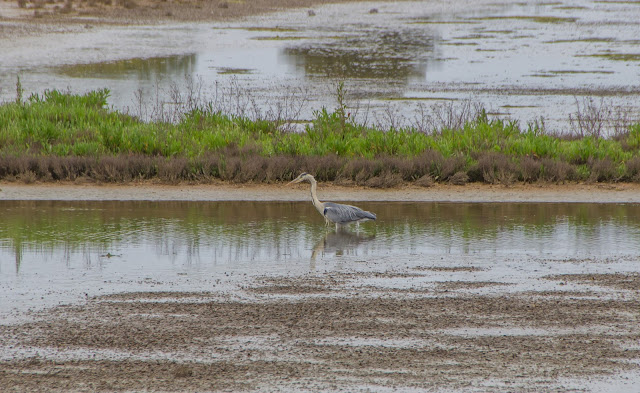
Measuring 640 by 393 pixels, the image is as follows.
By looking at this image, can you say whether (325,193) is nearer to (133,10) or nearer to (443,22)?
(443,22)

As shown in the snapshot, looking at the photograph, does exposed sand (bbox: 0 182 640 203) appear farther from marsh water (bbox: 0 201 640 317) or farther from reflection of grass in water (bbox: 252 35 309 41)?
reflection of grass in water (bbox: 252 35 309 41)

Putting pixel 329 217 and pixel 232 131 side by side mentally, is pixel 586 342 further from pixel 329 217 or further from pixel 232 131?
pixel 232 131

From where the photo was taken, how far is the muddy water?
2358cm

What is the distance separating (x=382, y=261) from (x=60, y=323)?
3.64m

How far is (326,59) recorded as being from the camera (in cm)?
3281

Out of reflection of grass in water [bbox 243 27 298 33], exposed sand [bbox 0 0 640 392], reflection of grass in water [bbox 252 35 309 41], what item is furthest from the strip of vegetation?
reflection of grass in water [bbox 243 27 298 33]

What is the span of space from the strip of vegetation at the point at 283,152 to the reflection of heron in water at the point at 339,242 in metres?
2.98

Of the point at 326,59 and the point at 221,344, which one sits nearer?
the point at 221,344

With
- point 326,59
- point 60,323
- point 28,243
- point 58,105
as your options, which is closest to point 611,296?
point 60,323

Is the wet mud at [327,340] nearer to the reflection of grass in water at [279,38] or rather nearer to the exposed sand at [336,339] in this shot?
the exposed sand at [336,339]

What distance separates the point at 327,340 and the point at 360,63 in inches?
1015

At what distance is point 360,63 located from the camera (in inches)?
1254

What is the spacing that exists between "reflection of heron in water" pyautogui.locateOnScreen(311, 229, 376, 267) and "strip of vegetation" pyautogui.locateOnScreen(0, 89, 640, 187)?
298cm

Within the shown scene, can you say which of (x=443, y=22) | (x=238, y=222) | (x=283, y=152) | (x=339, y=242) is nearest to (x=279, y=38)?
(x=443, y=22)
